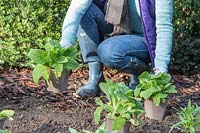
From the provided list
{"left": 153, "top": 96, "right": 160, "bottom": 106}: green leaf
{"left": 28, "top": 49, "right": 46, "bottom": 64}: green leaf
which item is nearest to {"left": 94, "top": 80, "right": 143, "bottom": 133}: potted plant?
{"left": 153, "top": 96, "right": 160, "bottom": 106}: green leaf

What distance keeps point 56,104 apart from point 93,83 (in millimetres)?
354

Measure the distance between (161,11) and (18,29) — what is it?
1764 millimetres

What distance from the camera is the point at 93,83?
4.44 m

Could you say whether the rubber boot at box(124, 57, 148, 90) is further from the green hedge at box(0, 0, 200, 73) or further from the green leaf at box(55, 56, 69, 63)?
the green hedge at box(0, 0, 200, 73)

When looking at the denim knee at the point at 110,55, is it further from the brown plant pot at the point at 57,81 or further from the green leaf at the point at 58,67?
the green leaf at the point at 58,67

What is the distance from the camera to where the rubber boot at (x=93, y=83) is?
441 centimetres

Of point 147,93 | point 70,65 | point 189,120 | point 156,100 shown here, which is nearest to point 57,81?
point 70,65

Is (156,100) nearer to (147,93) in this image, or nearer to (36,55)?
(147,93)

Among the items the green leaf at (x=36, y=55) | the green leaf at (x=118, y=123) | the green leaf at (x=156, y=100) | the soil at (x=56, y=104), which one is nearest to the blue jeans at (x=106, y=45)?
the soil at (x=56, y=104)

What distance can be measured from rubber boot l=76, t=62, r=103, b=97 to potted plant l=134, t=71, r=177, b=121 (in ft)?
1.91

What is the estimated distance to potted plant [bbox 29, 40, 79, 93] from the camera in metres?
3.51

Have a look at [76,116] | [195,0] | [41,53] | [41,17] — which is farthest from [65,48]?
[195,0]

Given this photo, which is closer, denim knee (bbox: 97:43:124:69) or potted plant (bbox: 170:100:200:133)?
potted plant (bbox: 170:100:200:133)

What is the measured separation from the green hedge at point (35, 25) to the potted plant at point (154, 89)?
1530mm
